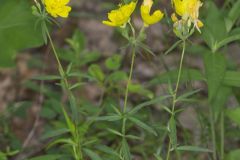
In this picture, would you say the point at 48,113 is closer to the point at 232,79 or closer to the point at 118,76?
the point at 118,76

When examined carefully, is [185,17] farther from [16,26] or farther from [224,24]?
[16,26]

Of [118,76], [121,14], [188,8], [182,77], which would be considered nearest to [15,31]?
[118,76]

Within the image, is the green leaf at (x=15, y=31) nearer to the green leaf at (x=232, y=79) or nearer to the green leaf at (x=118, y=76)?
the green leaf at (x=118, y=76)

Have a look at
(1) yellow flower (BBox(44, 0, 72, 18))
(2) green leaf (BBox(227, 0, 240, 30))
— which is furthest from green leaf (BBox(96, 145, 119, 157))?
(2) green leaf (BBox(227, 0, 240, 30))

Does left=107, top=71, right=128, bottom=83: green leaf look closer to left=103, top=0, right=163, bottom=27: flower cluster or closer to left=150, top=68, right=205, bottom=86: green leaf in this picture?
left=150, top=68, right=205, bottom=86: green leaf

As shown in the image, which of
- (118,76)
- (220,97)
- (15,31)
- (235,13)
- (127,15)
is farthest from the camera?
(15,31)

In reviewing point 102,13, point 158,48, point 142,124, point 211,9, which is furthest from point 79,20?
point 142,124
